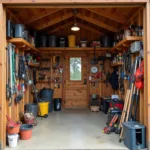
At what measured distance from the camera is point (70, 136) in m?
4.36

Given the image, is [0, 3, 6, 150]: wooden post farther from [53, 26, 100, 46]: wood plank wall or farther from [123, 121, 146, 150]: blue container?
[53, 26, 100, 46]: wood plank wall

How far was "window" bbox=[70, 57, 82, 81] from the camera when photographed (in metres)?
8.15

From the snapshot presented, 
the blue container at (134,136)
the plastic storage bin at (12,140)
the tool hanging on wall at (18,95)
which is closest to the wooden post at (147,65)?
the blue container at (134,136)

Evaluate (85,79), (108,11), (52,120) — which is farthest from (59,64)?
(108,11)

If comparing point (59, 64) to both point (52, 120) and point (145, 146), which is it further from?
point (145, 146)

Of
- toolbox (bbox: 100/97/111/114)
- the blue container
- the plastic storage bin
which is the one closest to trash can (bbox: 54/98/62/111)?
toolbox (bbox: 100/97/111/114)

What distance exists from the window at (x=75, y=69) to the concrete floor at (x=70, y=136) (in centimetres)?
244

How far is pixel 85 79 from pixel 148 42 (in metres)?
4.64

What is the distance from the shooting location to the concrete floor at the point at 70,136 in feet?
12.3

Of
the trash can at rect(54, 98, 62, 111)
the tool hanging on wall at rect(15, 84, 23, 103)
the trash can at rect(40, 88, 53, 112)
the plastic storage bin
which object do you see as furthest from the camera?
the trash can at rect(54, 98, 62, 111)

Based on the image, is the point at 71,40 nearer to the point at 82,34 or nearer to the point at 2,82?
the point at 82,34

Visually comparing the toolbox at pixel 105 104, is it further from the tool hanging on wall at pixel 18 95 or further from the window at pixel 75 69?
the tool hanging on wall at pixel 18 95

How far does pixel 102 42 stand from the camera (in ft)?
25.9

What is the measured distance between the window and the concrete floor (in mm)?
2438
